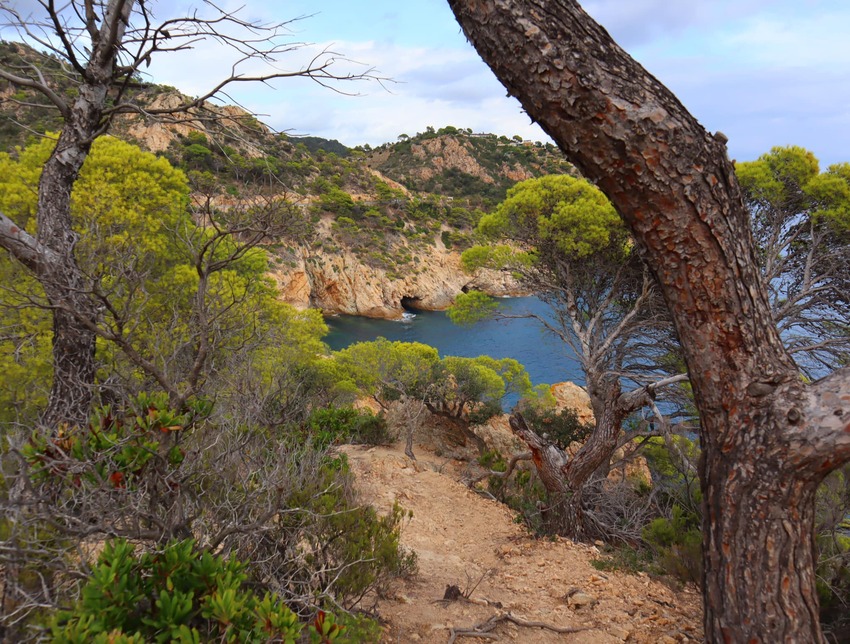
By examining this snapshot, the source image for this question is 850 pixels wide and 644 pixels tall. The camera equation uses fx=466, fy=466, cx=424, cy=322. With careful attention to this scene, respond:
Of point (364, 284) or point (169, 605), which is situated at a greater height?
point (364, 284)

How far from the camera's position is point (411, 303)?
35625 millimetres

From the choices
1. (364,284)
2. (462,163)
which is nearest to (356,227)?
(364,284)

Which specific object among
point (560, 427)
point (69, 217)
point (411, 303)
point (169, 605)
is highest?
point (411, 303)

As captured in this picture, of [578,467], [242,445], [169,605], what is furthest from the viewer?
[578,467]

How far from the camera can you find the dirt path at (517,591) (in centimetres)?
293

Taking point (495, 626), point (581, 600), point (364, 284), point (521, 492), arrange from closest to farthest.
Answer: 1. point (495, 626)
2. point (581, 600)
3. point (521, 492)
4. point (364, 284)

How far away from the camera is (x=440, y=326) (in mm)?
30562

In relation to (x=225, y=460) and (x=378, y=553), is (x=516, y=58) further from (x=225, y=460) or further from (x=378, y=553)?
(x=378, y=553)

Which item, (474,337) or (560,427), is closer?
(560,427)

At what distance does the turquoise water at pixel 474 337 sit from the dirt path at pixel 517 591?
1572 centimetres

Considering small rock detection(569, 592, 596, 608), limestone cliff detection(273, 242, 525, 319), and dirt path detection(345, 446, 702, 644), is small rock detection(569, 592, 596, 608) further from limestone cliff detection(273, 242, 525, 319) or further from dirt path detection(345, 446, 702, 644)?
limestone cliff detection(273, 242, 525, 319)

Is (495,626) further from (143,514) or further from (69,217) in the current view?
(69,217)

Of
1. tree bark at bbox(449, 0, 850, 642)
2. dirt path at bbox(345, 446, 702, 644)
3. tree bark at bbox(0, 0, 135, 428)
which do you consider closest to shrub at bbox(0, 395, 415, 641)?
tree bark at bbox(0, 0, 135, 428)

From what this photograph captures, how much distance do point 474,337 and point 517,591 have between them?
24.1 meters
